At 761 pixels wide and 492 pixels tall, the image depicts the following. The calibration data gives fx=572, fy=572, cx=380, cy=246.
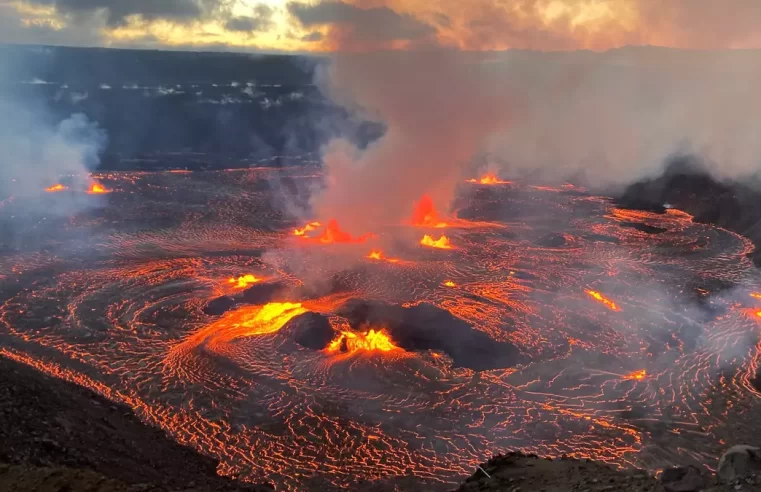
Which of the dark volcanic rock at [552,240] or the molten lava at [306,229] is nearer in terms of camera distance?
the dark volcanic rock at [552,240]

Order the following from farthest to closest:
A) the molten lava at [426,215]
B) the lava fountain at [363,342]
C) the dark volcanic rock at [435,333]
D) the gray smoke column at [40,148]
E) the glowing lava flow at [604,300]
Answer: the gray smoke column at [40,148]
the molten lava at [426,215]
the glowing lava flow at [604,300]
the lava fountain at [363,342]
the dark volcanic rock at [435,333]

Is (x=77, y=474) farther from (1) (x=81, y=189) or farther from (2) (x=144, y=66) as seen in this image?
(2) (x=144, y=66)

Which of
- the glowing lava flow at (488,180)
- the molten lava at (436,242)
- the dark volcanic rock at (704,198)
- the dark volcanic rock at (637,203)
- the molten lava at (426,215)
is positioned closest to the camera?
the molten lava at (436,242)

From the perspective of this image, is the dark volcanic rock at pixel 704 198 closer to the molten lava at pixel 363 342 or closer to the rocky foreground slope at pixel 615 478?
the molten lava at pixel 363 342

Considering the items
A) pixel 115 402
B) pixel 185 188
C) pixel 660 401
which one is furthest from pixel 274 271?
pixel 185 188

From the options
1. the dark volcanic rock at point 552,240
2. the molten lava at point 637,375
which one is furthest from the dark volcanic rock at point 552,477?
the dark volcanic rock at point 552,240

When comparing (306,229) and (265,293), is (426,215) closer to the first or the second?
(306,229)

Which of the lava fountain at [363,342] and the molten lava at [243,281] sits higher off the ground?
the molten lava at [243,281]
